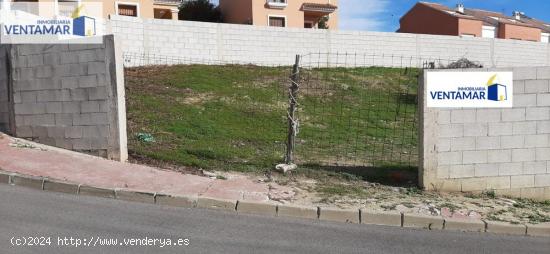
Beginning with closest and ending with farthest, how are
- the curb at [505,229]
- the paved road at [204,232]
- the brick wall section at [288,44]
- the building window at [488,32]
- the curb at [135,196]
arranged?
the paved road at [204,232] → the curb at [505,229] → the curb at [135,196] → the brick wall section at [288,44] → the building window at [488,32]

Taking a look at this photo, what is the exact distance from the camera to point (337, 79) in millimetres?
19125

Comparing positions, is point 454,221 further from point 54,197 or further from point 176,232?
point 54,197

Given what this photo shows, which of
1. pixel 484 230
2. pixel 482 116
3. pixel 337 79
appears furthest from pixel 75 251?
pixel 337 79

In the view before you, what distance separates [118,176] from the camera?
7.66 metres

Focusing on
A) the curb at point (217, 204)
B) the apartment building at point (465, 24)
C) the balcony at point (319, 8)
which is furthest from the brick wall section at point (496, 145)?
the apartment building at point (465, 24)

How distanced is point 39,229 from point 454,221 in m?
4.79

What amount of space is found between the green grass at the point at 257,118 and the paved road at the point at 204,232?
228cm

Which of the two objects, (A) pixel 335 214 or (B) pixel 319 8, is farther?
(B) pixel 319 8

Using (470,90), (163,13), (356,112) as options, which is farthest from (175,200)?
(163,13)

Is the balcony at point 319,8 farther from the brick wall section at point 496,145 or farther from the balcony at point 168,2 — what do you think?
the brick wall section at point 496,145

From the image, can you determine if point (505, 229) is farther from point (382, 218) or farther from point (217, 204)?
point (217, 204)

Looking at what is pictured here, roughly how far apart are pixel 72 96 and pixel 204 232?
4769 millimetres

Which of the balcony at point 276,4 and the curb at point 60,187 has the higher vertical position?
the balcony at point 276,4

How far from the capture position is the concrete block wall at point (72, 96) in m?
8.67
